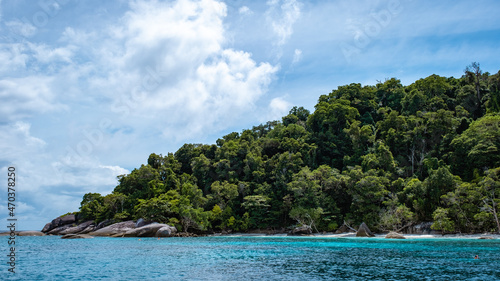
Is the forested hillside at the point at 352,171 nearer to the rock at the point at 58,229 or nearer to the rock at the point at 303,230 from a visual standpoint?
the rock at the point at 303,230

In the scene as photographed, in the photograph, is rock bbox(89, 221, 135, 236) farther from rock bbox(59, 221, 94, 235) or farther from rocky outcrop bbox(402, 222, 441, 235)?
rocky outcrop bbox(402, 222, 441, 235)

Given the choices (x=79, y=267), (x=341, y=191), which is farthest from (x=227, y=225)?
(x=79, y=267)

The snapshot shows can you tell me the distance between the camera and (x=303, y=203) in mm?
49719

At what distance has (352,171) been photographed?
157ft

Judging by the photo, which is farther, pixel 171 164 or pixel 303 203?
pixel 171 164

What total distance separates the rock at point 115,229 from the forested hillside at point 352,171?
75.9 inches

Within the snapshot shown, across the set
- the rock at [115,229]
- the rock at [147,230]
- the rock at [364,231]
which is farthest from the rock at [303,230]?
the rock at [115,229]

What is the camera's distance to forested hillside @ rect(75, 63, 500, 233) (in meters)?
40.9

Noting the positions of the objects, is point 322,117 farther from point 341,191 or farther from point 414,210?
point 414,210

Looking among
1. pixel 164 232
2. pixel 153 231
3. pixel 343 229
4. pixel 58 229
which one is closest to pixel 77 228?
pixel 58 229

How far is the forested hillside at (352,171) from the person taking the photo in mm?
40906

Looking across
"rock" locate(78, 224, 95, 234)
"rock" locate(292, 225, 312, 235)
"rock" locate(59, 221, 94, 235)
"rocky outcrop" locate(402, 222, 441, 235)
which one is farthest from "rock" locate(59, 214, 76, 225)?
"rocky outcrop" locate(402, 222, 441, 235)

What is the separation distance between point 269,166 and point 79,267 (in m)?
45.3

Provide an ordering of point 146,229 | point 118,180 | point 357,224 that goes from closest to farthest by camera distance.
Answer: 1. point 357,224
2. point 146,229
3. point 118,180
